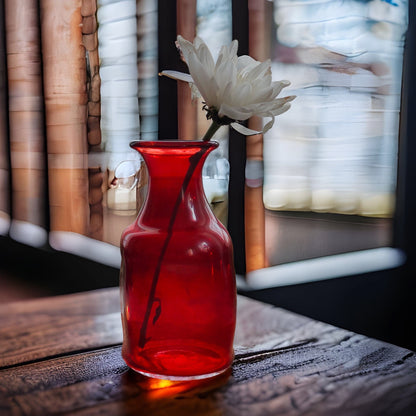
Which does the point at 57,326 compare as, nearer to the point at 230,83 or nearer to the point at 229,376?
the point at 229,376

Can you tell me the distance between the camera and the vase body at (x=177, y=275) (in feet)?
1.83

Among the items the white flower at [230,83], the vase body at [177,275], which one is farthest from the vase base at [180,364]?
the white flower at [230,83]

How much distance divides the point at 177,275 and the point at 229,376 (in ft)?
0.48

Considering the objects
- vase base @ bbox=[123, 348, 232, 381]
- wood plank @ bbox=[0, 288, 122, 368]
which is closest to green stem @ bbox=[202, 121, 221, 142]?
vase base @ bbox=[123, 348, 232, 381]

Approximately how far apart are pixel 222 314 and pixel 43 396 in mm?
214

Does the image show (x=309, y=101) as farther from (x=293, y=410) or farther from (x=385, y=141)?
(x=293, y=410)

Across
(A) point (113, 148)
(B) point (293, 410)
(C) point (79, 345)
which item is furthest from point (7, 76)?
Result: (B) point (293, 410)

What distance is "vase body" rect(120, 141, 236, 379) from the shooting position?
558 mm

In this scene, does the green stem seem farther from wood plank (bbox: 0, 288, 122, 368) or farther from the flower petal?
wood plank (bbox: 0, 288, 122, 368)

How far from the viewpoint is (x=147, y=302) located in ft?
1.85

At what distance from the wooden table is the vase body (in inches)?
1.4

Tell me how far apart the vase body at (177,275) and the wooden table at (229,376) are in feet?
0.12

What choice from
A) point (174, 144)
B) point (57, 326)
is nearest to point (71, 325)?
point (57, 326)

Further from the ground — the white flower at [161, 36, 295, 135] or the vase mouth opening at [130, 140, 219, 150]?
the white flower at [161, 36, 295, 135]
